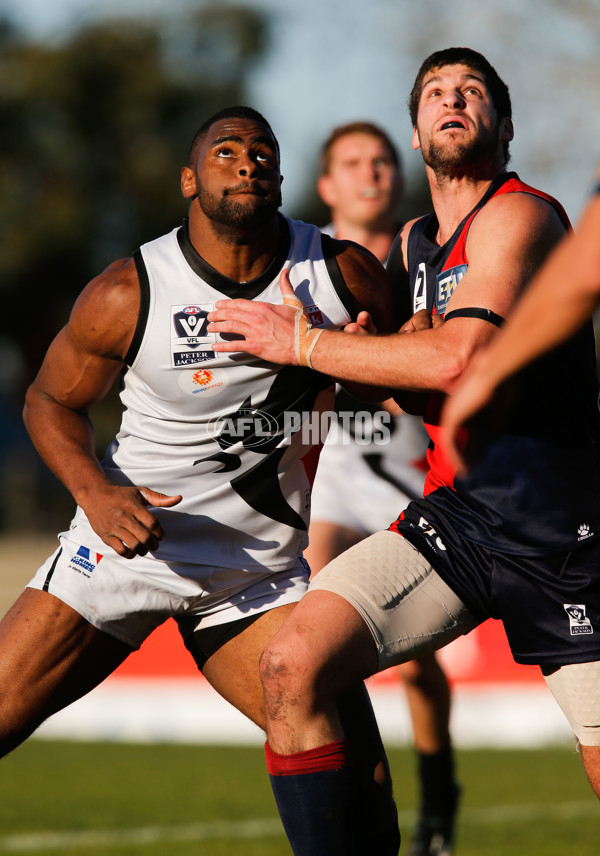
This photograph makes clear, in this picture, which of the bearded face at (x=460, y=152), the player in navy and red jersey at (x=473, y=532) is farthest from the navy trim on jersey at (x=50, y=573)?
the bearded face at (x=460, y=152)

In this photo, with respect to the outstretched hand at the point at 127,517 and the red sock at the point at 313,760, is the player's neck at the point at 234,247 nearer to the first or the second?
the outstretched hand at the point at 127,517

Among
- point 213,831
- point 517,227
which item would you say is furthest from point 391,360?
point 213,831

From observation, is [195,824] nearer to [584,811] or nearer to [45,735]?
[584,811]

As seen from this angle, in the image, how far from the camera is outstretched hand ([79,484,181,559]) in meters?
3.64

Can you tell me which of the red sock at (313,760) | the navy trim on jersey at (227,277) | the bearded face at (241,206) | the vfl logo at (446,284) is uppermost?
the bearded face at (241,206)

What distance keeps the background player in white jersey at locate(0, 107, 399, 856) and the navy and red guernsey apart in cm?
66

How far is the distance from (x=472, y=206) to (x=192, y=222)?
0.97m

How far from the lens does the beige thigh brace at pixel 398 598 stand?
342 centimetres

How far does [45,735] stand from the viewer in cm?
1134

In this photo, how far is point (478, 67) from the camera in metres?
3.87

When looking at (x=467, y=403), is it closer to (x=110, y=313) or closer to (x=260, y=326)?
(x=260, y=326)

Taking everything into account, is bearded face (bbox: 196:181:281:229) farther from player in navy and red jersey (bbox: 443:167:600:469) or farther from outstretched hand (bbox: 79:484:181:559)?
player in navy and red jersey (bbox: 443:167:600:469)

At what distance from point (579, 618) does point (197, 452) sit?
4.68 ft

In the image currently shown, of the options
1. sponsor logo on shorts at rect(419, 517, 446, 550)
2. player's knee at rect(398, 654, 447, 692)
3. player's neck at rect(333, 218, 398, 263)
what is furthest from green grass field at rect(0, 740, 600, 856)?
player's neck at rect(333, 218, 398, 263)
